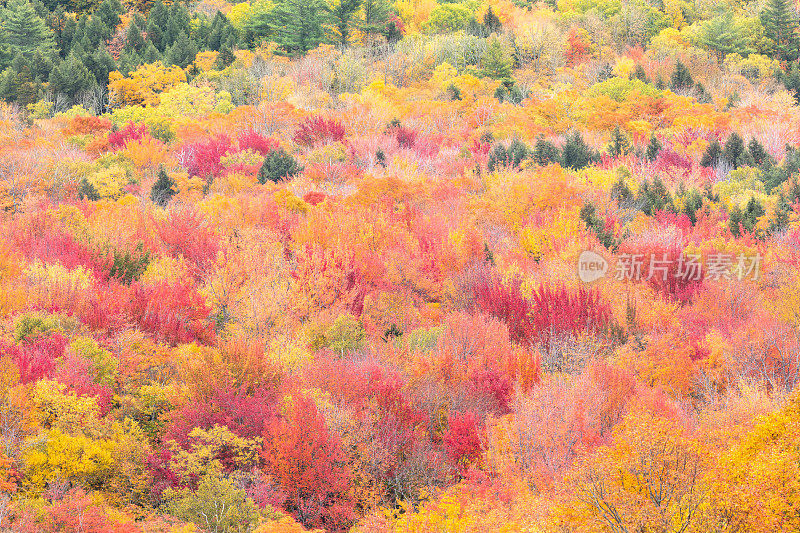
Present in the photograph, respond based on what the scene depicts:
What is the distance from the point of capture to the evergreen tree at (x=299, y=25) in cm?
4697

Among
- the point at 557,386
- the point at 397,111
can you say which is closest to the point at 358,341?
the point at 557,386

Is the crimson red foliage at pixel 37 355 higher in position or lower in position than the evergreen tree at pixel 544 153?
higher

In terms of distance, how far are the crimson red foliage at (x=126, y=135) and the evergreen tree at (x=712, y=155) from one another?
20.3 m

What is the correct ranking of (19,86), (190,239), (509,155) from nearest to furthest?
(190,239) < (509,155) < (19,86)

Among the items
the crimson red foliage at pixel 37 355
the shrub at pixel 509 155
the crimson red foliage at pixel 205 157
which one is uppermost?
the crimson red foliage at pixel 37 355

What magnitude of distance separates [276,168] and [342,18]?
30.3m

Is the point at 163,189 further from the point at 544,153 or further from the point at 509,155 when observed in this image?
the point at 544,153

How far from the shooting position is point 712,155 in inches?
949

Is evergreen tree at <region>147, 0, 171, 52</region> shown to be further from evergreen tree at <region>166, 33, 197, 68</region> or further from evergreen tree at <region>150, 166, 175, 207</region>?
evergreen tree at <region>150, 166, 175, 207</region>

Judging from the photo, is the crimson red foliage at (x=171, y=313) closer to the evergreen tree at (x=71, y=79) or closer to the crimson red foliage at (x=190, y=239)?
the crimson red foliage at (x=190, y=239)

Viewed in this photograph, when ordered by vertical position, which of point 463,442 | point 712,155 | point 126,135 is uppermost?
point 463,442

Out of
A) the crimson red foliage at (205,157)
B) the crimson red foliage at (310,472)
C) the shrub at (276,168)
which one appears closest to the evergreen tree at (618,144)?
the shrub at (276,168)

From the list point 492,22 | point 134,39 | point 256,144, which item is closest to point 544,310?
point 256,144

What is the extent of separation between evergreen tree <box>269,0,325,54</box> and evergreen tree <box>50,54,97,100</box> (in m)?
13.8
